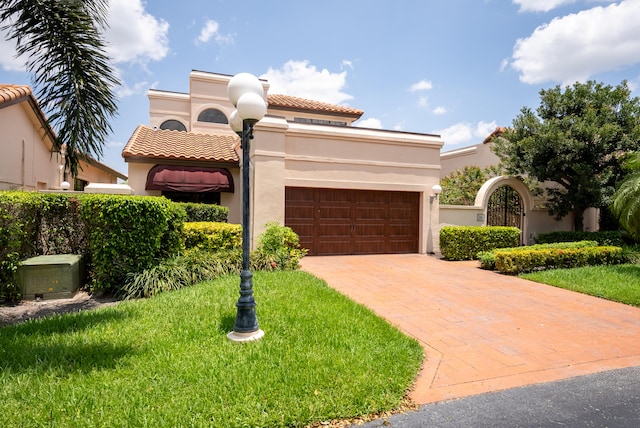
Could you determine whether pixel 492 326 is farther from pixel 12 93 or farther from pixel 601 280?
pixel 12 93

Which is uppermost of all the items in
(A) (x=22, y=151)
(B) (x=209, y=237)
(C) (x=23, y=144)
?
(C) (x=23, y=144)

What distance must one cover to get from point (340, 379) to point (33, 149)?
16227 millimetres

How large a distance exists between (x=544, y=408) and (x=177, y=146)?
15495mm

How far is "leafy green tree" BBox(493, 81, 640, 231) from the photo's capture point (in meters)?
14.7

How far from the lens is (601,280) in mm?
9484

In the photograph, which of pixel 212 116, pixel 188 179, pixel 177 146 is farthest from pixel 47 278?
pixel 212 116

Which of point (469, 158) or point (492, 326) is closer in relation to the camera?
point (492, 326)

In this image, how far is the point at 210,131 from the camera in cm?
2342

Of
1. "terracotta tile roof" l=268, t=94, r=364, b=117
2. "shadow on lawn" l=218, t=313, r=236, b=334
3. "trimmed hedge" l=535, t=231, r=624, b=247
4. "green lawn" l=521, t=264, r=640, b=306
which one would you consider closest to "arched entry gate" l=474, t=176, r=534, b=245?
"trimmed hedge" l=535, t=231, r=624, b=247

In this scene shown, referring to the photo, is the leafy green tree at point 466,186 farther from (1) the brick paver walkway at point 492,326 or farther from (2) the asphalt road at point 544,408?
(2) the asphalt road at point 544,408

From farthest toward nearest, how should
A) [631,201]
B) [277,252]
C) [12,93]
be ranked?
[12,93] → [631,201] → [277,252]

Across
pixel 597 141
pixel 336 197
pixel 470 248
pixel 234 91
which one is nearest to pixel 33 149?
pixel 336 197

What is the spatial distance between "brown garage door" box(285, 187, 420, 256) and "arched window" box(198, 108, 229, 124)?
12500 mm

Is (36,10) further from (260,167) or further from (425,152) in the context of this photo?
(425,152)
